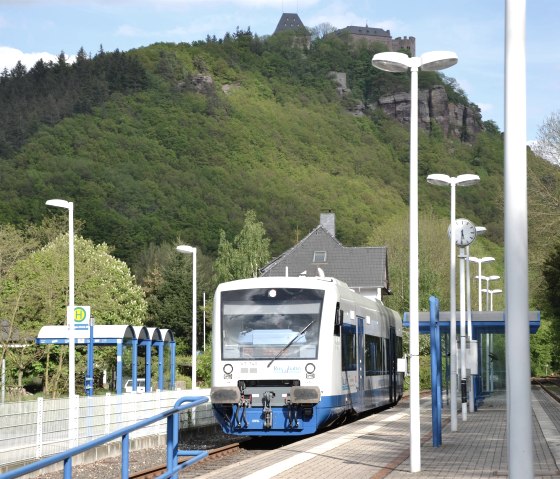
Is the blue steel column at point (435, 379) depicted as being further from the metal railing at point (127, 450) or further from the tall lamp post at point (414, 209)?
the metal railing at point (127, 450)

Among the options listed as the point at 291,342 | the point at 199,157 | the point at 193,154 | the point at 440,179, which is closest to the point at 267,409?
the point at 291,342

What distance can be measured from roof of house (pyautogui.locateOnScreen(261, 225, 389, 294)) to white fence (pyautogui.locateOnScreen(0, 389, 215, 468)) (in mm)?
54065

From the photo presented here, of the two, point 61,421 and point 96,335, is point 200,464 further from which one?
point 96,335

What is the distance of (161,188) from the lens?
131 meters

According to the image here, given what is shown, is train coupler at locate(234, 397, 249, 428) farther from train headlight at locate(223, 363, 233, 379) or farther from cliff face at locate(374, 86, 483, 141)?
cliff face at locate(374, 86, 483, 141)

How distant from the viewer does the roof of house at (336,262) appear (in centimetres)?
8125

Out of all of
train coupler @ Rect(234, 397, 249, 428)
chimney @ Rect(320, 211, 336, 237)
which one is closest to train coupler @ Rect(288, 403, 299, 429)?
train coupler @ Rect(234, 397, 249, 428)

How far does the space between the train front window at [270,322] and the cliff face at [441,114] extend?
520ft

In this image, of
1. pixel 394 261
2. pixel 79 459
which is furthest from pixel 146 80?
pixel 79 459

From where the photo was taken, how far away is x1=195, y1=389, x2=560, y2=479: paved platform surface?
593 inches

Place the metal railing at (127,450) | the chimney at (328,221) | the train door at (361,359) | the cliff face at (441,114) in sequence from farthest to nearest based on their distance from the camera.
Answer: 1. the cliff face at (441,114)
2. the chimney at (328,221)
3. the train door at (361,359)
4. the metal railing at (127,450)

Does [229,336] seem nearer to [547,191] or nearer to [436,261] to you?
[547,191]

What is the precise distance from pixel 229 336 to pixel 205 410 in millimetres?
7901

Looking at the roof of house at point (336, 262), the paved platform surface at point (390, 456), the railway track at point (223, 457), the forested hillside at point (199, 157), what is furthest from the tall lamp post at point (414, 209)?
the forested hillside at point (199, 157)
